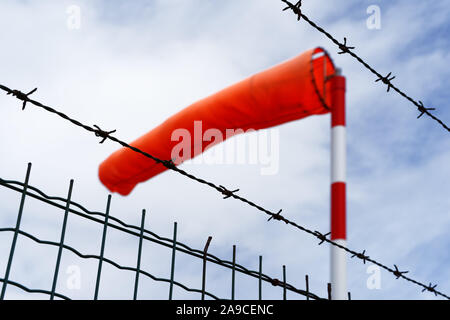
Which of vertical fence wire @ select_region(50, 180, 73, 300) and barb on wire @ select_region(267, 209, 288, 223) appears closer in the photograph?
vertical fence wire @ select_region(50, 180, 73, 300)

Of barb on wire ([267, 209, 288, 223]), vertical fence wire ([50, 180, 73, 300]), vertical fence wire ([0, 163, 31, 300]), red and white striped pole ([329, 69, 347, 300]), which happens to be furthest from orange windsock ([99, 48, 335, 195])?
vertical fence wire ([0, 163, 31, 300])

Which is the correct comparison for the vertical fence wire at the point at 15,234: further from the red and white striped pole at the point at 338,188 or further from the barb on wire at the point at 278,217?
the red and white striped pole at the point at 338,188

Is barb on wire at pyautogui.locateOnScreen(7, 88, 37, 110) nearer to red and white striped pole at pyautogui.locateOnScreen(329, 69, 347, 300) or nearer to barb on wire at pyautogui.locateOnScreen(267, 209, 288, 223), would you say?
barb on wire at pyautogui.locateOnScreen(267, 209, 288, 223)

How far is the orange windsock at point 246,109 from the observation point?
7.37m

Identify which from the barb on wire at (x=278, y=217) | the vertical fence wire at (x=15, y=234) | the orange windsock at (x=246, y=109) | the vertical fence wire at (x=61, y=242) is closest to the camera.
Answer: the vertical fence wire at (x=15, y=234)

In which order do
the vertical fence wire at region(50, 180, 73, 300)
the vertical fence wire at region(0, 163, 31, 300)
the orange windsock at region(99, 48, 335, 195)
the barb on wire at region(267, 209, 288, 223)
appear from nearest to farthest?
the vertical fence wire at region(0, 163, 31, 300), the vertical fence wire at region(50, 180, 73, 300), the barb on wire at region(267, 209, 288, 223), the orange windsock at region(99, 48, 335, 195)

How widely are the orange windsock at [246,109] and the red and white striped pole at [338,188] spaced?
0.52 ft

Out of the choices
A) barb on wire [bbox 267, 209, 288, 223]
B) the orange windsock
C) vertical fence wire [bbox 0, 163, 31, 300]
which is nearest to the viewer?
vertical fence wire [bbox 0, 163, 31, 300]

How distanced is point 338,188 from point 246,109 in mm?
2145

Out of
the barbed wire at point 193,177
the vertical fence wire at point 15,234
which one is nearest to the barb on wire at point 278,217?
the barbed wire at point 193,177

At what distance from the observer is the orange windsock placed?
7371mm

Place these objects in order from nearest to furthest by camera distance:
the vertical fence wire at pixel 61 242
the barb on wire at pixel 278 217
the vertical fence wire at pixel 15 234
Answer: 1. the vertical fence wire at pixel 15 234
2. the vertical fence wire at pixel 61 242
3. the barb on wire at pixel 278 217

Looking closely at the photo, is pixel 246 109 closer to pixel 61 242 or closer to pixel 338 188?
pixel 338 188

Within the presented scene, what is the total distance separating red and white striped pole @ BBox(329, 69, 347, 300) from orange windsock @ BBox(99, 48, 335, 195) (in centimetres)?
Answer: 16
